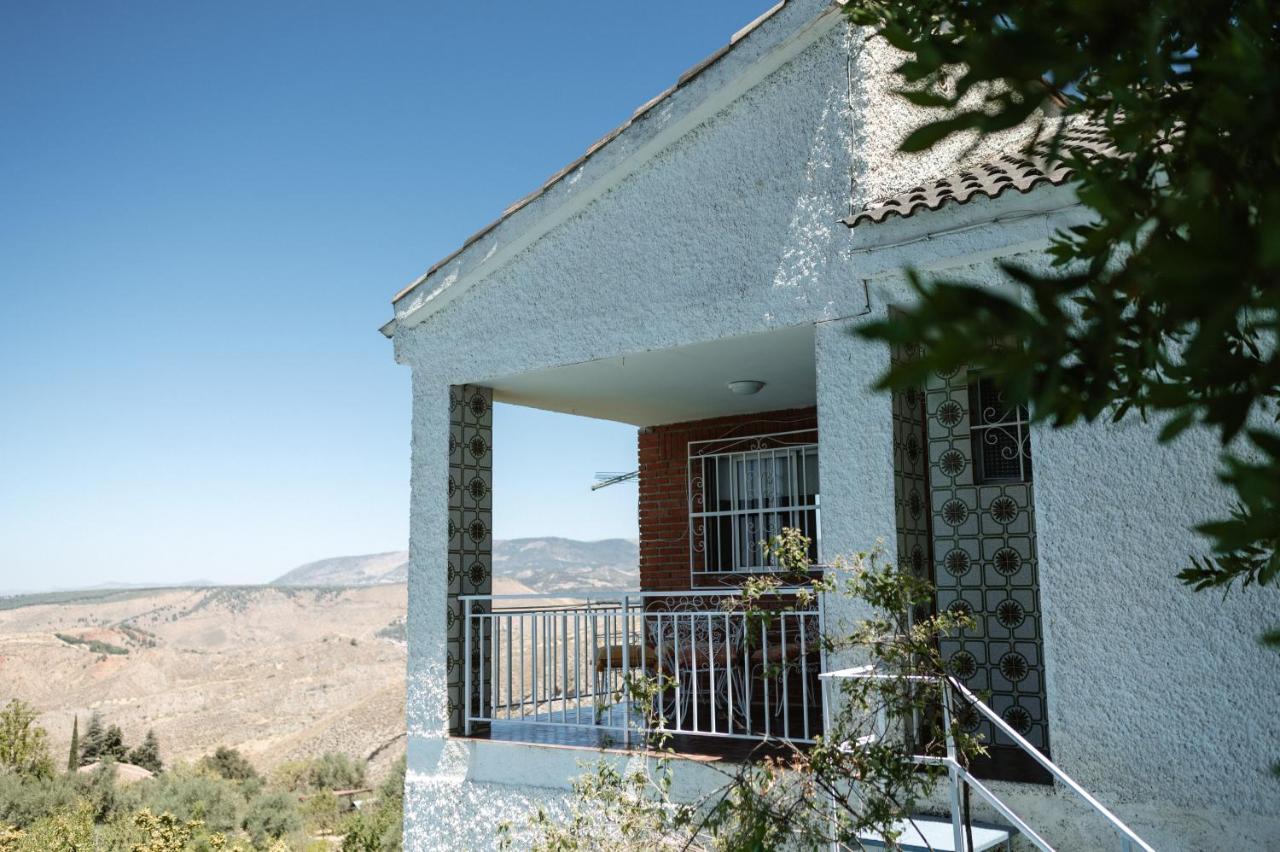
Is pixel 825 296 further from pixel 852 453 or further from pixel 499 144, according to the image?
pixel 499 144

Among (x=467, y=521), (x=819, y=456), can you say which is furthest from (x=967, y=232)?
(x=467, y=521)

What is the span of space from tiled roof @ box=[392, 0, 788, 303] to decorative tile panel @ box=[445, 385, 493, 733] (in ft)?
3.79

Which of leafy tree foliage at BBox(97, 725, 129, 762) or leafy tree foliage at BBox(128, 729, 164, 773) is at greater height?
leafy tree foliage at BBox(97, 725, 129, 762)

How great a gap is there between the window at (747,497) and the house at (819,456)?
93cm

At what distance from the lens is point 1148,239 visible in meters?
1.19

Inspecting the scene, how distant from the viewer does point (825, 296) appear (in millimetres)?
7293

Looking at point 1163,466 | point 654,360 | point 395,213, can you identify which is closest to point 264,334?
point 395,213

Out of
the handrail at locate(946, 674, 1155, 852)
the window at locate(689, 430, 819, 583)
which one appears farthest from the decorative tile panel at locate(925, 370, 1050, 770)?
the handrail at locate(946, 674, 1155, 852)

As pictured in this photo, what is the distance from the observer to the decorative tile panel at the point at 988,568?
863cm

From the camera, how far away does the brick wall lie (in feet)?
40.2

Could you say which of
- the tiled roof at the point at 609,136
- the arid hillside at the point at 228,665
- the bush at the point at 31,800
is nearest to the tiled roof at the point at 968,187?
the tiled roof at the point at 609,136

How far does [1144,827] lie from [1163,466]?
2.01 meters

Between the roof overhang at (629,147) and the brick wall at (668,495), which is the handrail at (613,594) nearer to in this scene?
the brick wall at (668,495)

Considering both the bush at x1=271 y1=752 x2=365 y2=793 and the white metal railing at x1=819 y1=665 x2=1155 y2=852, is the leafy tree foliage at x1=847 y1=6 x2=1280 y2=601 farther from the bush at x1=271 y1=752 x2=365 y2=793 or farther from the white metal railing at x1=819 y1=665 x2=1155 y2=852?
the bush at x1=271 y1=752 x2=365 y2=793
